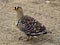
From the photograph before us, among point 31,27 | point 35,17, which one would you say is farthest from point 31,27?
point 35,17

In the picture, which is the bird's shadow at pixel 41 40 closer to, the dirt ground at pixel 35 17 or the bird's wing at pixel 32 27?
the dirt ground at pixel 35 17

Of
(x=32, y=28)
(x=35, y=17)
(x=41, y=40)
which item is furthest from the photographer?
(x=35, y=17)

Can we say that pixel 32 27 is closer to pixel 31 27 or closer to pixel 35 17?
pixel 31 27

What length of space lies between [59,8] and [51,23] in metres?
1.32

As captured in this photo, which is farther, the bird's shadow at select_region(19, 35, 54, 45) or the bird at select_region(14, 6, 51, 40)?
the bird's shadow at select_region(19, 35, 54, 45)

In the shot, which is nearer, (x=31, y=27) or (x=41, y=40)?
(x=31, y=27)

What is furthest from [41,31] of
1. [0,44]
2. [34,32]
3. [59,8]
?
[59,8]

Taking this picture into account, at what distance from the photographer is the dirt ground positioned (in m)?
6.97

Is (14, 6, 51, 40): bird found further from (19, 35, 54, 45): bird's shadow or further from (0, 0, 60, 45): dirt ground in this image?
(0, 0, 60, 45): dirt ground

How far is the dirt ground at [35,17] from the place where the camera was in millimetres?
6973

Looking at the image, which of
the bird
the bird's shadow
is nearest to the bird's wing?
the bird

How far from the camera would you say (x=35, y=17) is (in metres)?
8.55

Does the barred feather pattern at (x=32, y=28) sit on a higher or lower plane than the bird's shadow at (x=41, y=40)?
higher

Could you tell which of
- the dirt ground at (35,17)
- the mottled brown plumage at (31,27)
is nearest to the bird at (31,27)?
the mottled brown plumage at (31,27)
